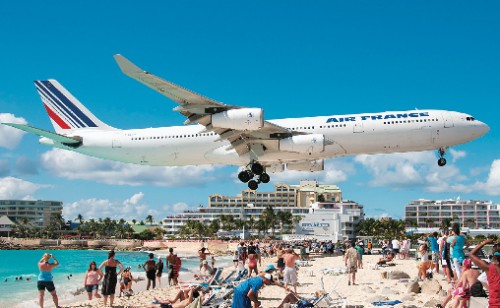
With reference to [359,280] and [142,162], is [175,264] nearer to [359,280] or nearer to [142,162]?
[359,280]

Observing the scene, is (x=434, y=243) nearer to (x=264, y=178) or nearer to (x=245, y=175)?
(x=264, y=178)

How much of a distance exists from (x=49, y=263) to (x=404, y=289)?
12149mm

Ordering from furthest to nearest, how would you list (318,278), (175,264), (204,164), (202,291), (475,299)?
(204,164) → (318,278) → (175,264) → (202,291) → (475,299)

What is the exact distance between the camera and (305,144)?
31875 mm

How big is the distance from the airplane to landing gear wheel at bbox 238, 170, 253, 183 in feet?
0.21

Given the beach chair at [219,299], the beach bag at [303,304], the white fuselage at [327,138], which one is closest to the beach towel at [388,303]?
the beach bag at [303,304]

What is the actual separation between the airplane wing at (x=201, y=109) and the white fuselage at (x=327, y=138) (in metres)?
0.86

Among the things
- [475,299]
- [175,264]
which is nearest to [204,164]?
[175,264]

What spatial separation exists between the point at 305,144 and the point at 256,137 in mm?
3186

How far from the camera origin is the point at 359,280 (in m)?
24.2

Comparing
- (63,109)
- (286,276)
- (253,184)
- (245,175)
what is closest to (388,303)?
(286,276)

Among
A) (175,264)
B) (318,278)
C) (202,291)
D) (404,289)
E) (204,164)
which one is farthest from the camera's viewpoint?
(204,164)

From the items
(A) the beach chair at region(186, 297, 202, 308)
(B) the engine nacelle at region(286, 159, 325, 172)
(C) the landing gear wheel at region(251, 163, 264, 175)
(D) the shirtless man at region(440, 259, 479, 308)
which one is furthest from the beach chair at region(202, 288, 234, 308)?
(B) the engine nacelle at region(286, 159, 325, 172)

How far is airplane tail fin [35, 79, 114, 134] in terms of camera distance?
40.9 m
